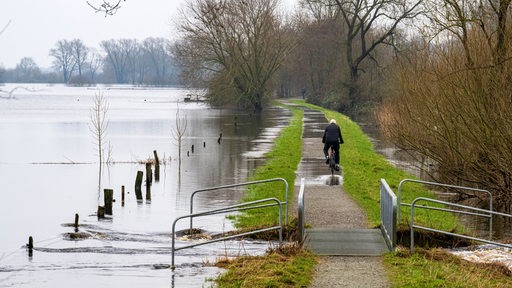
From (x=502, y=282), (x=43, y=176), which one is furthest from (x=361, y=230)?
(x=43, y=176)

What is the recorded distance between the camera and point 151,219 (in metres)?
25.6

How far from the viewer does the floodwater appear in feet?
58.7

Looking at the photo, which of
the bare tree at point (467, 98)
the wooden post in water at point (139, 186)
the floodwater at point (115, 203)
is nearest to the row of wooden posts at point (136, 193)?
the wooden post in water at point (139, 186)

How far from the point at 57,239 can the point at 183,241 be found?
12.9 feet

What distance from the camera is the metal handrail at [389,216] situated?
50.0 feet

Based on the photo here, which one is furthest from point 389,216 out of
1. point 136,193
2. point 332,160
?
point 136,193

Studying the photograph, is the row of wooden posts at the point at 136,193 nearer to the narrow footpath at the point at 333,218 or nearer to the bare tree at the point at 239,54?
the narrow footpath at the point at 333,218

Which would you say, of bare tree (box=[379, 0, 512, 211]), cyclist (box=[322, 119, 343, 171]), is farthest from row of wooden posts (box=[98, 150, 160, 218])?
bare tree (box=[379, 0, 512, 211])

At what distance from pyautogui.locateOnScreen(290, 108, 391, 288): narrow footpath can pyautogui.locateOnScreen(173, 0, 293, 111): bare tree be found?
116ft

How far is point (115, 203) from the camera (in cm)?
2906

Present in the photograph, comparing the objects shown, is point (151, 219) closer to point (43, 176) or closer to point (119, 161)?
point (43, 176)

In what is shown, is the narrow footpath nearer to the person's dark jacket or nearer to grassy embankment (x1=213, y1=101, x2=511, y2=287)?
grassy embankment (x1=213, y1=101, x2=511, y2=287)

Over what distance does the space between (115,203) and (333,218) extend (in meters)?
11.5

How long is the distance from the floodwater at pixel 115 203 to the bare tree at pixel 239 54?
1089 cm
